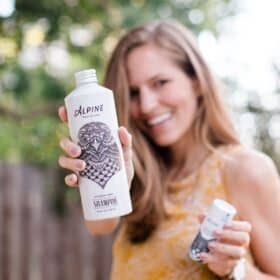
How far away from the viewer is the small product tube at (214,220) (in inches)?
68.6

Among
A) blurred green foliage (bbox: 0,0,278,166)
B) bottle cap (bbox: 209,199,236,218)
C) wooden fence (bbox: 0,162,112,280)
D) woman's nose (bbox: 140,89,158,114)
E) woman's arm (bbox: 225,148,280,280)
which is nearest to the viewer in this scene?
bottle cap (bbox: 209,199,236,218)

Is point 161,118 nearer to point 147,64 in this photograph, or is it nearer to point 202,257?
point 147,64

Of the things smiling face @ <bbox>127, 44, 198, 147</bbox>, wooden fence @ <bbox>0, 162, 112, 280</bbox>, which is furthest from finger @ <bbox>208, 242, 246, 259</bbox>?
wooden fence @ <bbox>0, 162, 112, 280</bbox>

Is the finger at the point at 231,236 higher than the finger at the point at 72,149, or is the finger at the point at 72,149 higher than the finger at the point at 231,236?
the finger at the point at 72,149

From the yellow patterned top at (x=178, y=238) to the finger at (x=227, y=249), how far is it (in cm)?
17

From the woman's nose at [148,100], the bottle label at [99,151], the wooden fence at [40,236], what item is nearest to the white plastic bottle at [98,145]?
the bottle label at [99,151]

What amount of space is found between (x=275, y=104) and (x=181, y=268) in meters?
2.22

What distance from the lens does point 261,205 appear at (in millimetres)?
1972

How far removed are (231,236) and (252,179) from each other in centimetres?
28

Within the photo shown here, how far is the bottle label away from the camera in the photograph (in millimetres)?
1636

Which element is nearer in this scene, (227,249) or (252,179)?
(227,249)

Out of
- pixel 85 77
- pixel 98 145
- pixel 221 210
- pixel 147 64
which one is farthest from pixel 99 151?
pixel 147 64

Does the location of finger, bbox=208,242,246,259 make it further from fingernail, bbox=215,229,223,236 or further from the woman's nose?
the woman's nose

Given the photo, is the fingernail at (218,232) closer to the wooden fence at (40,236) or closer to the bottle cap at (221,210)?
the bottle cap at (221,210)
